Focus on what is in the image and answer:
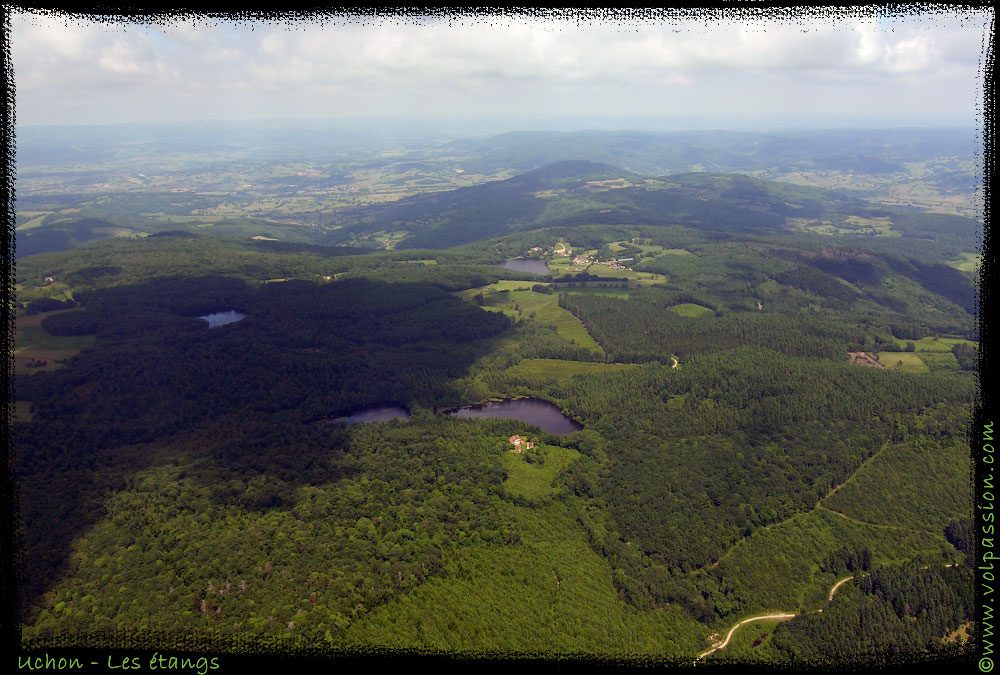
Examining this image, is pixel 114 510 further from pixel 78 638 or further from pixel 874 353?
pixel 874 353

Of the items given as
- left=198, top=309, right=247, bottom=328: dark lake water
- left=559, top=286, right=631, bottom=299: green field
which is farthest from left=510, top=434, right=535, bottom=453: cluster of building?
left=198, top=309, right=247, bottom=328: dark lake water

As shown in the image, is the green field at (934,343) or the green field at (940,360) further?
the green field at (934,343)

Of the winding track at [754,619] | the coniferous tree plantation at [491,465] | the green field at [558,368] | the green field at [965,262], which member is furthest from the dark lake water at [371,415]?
the green field at [965,262]

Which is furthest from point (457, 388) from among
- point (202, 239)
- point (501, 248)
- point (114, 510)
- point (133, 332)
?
point (202, 239)

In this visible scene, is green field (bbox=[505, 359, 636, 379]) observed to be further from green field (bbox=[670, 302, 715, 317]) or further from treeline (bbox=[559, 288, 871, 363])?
green field (bbox=[670, 302, 715, 317])

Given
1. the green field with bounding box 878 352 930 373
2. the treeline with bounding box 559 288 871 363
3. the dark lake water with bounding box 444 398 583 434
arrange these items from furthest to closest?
1. the treeline with bounding box 559 288 871 363
2. the green field with bounding box 878 352 930 373
3. the dark lake water with bounding box 444 398 583 434

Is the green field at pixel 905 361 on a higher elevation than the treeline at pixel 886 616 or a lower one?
lower

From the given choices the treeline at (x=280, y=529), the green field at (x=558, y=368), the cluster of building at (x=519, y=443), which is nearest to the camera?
the treeline at (x=280, y=529)

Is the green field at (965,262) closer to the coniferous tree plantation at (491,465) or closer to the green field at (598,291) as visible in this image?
the coniferous tree plantation at (491,465)
